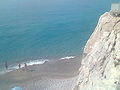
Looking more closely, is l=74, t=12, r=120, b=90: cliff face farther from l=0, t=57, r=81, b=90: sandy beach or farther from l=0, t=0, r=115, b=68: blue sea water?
l=0, t=0, r=115, b=68: blue sea water

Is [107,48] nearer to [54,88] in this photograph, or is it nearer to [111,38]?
[111,38]

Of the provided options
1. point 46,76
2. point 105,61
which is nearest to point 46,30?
point 46,76

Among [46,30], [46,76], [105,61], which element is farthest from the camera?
[46,30]

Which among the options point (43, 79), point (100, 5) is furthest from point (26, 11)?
point (43, 79)

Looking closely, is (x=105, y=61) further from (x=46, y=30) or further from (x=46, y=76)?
(x=46, y=30)

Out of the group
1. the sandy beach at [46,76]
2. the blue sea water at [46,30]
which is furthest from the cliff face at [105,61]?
the blue sea water at [46,30]

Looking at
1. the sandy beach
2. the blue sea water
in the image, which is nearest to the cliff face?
the sandy beach
